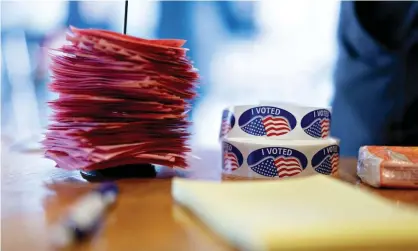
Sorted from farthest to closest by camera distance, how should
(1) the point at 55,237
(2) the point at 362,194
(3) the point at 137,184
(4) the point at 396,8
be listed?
(4) the point at 396,8 → (3) the point at 137,184 → (2) the point at 362,194 → (1) the point at 55,237

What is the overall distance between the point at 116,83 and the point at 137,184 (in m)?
0.12

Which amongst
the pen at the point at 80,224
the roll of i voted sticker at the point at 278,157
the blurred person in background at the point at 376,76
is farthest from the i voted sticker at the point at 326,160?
the blurred person in background at the point at 376,76

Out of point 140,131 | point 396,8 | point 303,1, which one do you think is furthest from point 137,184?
point 303,1

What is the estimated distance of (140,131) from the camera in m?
0.60

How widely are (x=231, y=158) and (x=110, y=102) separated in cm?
18

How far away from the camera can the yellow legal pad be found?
1.01 ft

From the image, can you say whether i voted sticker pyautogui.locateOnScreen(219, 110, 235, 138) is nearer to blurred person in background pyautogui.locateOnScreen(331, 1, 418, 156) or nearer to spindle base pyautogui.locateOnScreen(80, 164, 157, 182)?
spindle base pyautogui.locateOnScreen(80, 164, 157, 182)

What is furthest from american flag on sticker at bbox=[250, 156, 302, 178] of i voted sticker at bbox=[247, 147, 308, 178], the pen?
the pen

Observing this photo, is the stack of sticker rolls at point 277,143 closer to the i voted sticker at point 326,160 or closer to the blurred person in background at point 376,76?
the i voted sticker at point 326,160

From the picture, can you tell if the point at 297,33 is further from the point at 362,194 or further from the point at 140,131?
the point at 362,194

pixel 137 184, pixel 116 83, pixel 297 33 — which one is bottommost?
pixel 137 184

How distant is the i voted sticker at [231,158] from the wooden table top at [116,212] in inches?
0.8

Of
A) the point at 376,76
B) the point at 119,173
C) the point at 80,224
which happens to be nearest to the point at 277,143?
Answer: the point at 119,173

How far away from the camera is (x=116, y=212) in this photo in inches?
16.8
